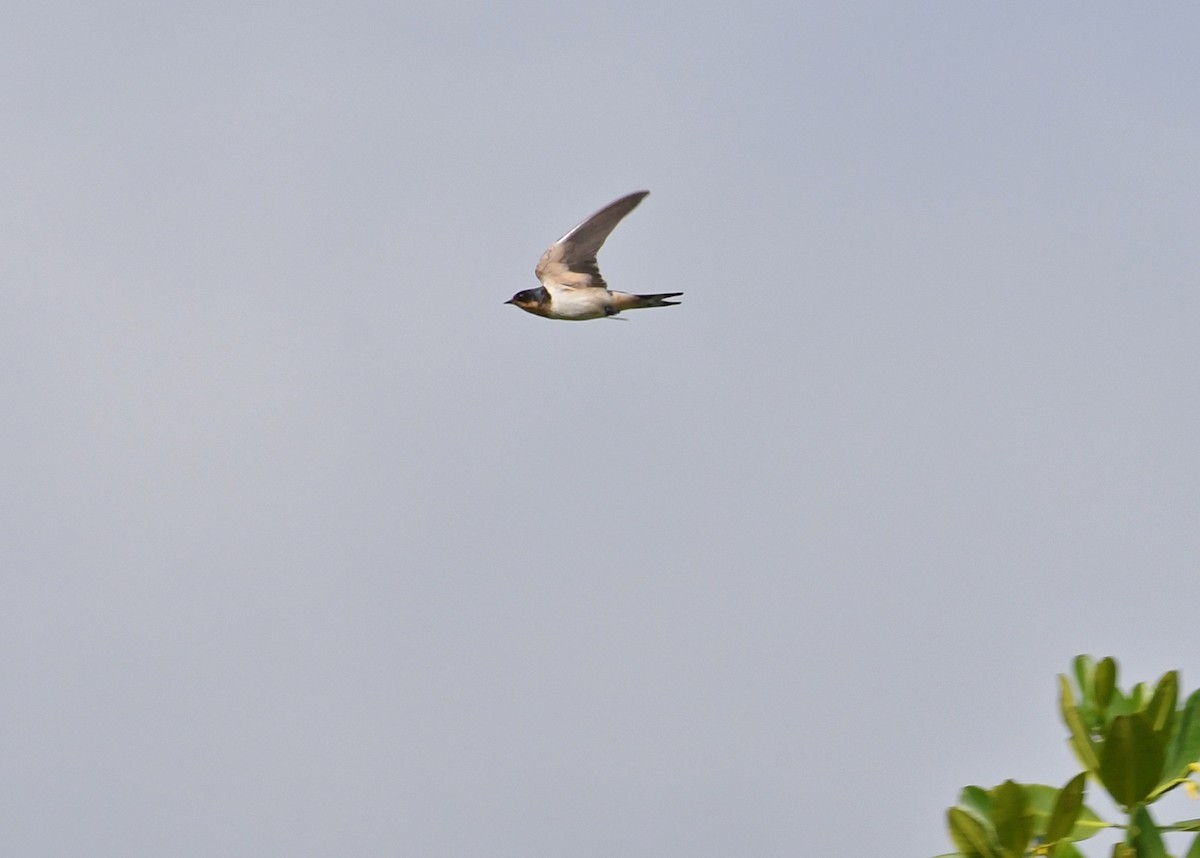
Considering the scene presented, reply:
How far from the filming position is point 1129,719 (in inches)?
306

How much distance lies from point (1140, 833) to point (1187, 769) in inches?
21.1

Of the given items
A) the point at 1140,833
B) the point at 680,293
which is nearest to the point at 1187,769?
the point at 1140,833

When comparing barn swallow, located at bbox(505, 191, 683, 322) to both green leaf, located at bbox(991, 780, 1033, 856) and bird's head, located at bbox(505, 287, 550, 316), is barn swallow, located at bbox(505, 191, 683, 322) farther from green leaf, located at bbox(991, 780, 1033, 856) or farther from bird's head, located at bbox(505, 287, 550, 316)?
green leaf, located at bbox(991, 780, 1033, 856)

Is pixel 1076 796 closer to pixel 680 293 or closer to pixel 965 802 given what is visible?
pixel 965 802

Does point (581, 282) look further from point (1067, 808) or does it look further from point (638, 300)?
point (1067, 808)

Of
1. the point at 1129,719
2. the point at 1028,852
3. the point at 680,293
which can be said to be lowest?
the point at 1028,852

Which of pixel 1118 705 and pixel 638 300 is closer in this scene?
pixel 1118 705

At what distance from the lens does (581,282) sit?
2197 cm

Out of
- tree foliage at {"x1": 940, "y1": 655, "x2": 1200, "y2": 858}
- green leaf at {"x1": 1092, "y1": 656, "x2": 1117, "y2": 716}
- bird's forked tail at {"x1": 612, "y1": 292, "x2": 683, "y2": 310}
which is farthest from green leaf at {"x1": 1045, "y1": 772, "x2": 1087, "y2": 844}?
bird's forked tail at {"x1": 612, "y1": 292, "x2": 683, "y2": 310}

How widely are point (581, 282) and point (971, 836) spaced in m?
14.7

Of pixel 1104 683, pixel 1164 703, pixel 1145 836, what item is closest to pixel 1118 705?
pixel 1104 683

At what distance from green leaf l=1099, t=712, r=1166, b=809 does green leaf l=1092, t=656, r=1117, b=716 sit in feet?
1.71

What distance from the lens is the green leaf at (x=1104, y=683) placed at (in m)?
8.42

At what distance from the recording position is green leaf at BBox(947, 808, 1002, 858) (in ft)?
25.6
